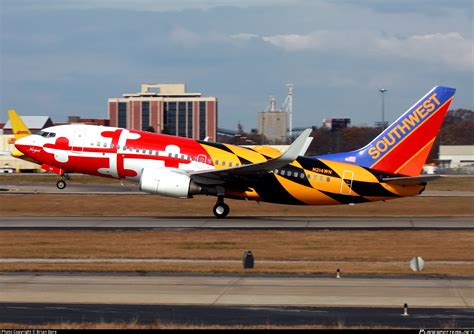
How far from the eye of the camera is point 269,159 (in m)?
46.0

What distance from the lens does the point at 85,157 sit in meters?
46.5

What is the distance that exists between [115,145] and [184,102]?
141093 mm

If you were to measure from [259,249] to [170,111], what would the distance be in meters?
155

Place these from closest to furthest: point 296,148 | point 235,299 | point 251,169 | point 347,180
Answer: point 235,299, point 296,148, point 251,169, point 347,180

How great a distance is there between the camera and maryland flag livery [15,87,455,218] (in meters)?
46.2

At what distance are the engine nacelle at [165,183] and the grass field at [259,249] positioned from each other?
5213 millimetres

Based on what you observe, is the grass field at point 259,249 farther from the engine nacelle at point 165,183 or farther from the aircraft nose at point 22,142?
the aircraft nose at point 22,142

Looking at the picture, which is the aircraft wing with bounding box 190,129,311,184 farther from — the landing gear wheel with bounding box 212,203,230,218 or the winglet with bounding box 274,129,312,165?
the landing gear wheel with bounding box 212,203,230,218

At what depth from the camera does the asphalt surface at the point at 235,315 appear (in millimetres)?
19203

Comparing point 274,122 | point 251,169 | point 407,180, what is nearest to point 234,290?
point 251,169

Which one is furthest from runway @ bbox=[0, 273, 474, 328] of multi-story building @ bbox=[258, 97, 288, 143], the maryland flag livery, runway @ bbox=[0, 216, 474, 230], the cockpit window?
multi-story building @ bbox=[258, 97, 288, 143]

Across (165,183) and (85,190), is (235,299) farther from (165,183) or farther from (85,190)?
(85,190)

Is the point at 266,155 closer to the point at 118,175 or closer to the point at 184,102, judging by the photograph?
the point at 118,175

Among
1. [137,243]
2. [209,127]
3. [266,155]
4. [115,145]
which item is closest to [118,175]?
[115,145]
